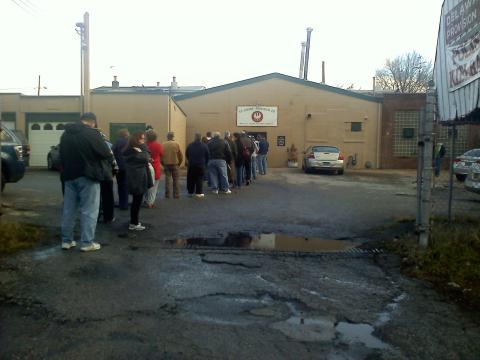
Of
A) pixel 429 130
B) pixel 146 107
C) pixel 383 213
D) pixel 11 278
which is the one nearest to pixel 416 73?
pixel 146 107

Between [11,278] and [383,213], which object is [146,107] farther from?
[11,278]

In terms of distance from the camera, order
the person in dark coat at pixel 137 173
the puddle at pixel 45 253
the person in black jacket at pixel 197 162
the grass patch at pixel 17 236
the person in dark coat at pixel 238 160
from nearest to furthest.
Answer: the puddle at pixel 45 253, the grass patch at pixel 17 236, the person in dark coat at pixel 137 173, the person in black jacket at pixel 197 162, the person in dark coat at pixel 238 160

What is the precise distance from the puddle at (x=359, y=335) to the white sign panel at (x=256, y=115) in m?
25.8

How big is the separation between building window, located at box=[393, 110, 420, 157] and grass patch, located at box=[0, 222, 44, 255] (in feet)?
83.8

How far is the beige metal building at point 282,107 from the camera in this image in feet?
97.0

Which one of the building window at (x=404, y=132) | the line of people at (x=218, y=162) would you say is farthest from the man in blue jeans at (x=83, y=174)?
the building window at (x=404, y=132)

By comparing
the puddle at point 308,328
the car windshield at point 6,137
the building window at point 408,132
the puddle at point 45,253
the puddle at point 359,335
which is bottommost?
the puddle at point 359,335

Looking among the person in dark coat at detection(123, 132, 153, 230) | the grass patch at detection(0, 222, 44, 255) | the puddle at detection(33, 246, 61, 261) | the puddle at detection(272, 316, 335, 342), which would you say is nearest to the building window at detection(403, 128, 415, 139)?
the person in dark coat at detection(123, 132, 153, 230)

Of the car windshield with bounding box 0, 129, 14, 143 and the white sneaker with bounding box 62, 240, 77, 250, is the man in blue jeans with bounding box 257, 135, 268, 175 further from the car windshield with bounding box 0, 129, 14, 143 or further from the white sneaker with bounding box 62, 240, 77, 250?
the white sneaker with bounding box 62, 240, 77, 250

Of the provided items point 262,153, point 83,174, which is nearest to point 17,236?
point 83,174

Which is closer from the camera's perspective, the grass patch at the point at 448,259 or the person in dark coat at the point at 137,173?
the grass patch at the point at 448,259

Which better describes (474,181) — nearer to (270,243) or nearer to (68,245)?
(270,243)

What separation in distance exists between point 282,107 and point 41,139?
530 inches

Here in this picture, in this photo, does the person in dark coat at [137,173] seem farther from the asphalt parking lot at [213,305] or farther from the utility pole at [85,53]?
the utility pole at [85,53]
